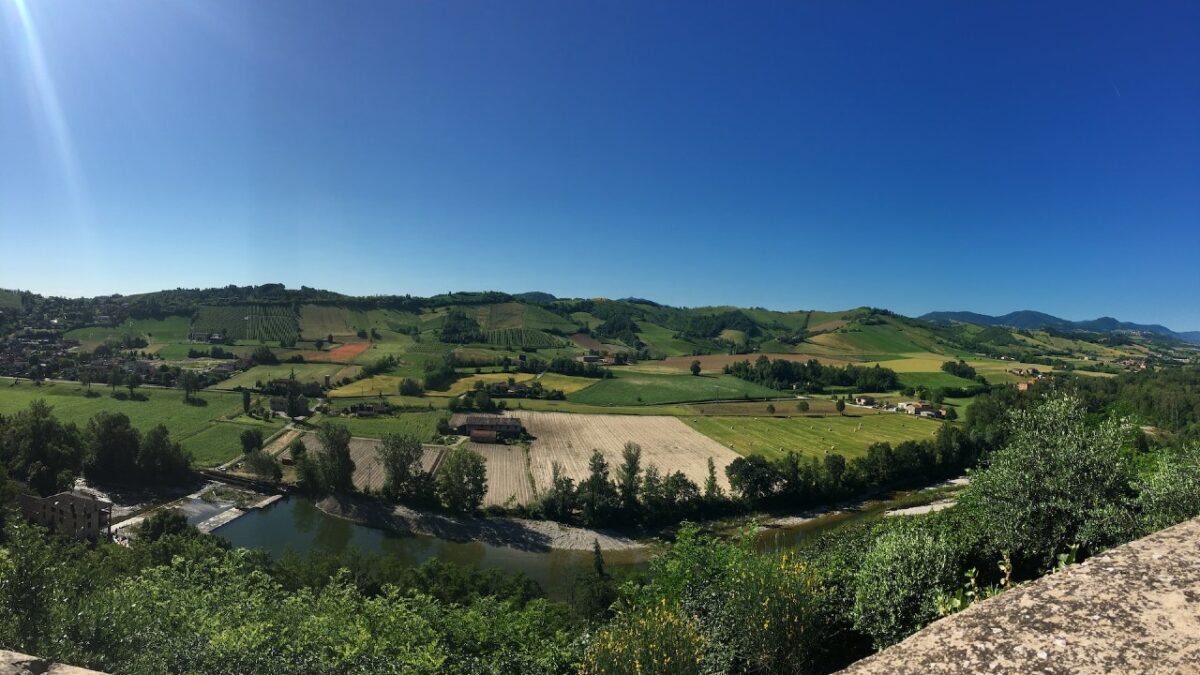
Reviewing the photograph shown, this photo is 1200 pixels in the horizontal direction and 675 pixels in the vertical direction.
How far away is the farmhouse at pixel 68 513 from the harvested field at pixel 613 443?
33177 mm

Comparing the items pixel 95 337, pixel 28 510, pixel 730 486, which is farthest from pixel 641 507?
pixel 95 337

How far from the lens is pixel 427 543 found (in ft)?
136

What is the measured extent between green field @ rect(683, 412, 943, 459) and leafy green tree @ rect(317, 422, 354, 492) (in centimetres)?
4149

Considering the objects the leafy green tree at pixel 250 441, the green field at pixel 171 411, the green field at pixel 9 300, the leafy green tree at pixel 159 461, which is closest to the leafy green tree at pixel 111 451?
the leafy green tree at pixel 159 461

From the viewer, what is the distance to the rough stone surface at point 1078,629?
3.73 meters

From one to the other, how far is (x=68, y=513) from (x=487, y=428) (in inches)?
1452

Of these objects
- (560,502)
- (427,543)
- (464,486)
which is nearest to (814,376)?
(560,502)

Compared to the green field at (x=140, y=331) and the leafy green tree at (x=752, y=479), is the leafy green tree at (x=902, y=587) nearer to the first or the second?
the leafy green tree at (x=752, y=479)

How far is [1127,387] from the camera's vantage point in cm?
7694

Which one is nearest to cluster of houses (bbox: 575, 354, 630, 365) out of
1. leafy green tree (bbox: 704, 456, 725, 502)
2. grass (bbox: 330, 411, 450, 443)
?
grass (bbox: 330, 411, 450, 443)

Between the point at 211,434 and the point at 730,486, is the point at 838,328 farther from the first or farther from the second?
the point at 211,434

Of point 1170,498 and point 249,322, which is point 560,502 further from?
point 249,322

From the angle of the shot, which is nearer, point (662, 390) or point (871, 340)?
point (662, 390)

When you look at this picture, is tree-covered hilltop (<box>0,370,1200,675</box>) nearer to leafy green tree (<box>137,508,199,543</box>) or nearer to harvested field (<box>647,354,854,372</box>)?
leafy green tree (<box>137,508,199,543</box>)
